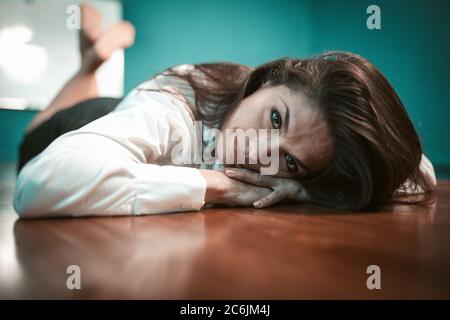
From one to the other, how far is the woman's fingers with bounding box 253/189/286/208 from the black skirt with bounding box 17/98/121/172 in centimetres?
67

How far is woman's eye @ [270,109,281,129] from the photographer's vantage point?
2.54 ft

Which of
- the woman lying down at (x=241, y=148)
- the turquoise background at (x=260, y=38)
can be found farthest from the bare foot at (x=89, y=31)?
the turquoise background at (x=260, y=38)

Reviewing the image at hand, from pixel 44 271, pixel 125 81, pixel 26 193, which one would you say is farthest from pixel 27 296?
pixel 125 81

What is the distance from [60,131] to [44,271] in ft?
3.16

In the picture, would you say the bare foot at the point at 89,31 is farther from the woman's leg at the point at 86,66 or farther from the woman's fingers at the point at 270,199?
the woman's fingers at the point at 270,199

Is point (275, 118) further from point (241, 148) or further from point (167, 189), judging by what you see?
point (167, 189)

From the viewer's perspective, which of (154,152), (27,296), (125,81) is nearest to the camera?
(27,296)

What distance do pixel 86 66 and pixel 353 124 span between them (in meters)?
1.21

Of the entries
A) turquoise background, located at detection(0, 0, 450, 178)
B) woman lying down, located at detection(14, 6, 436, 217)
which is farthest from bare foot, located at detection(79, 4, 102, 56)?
turquoise background, located at detection(0, 0, 450, 178)

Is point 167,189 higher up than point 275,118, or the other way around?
point 275,118

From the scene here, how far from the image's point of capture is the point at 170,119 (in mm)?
771

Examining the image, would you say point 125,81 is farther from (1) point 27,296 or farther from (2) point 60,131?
(1) point 27,296

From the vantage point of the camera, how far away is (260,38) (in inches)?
134

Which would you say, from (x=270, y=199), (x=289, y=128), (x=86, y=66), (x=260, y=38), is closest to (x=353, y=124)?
(x=289, y=128)
